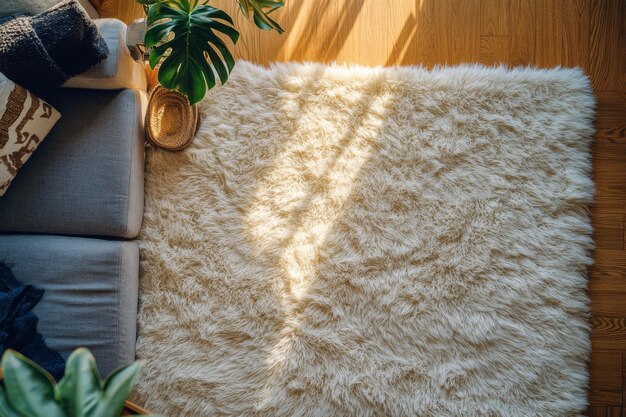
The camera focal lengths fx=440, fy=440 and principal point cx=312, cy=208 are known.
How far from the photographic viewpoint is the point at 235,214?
1.75 metres

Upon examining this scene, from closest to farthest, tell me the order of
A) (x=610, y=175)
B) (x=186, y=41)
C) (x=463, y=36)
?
(x=186, y=41) → (x=610, y=175) → (x=463, y=36)

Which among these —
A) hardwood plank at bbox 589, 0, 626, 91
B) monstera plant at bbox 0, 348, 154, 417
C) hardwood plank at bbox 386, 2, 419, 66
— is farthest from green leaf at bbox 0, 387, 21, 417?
hardwood plank at bbox 589, 0, 626, 91

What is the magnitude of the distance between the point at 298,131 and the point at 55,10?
2.99 feet

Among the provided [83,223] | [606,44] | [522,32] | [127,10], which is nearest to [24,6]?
[127,10]

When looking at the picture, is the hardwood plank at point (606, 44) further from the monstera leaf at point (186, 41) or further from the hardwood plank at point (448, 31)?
the monstera leaf at point (186, 41)

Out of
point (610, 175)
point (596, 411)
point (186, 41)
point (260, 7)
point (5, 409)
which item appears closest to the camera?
point (5, 409)

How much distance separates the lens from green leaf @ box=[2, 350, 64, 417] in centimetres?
69

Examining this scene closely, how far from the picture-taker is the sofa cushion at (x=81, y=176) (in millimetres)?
1550

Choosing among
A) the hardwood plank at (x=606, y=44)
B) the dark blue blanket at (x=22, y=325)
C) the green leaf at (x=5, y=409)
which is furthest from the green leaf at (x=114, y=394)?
the hardwood plank at (x=606, y=44)

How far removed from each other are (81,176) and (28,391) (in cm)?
102

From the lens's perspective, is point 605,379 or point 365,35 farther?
point 365,35

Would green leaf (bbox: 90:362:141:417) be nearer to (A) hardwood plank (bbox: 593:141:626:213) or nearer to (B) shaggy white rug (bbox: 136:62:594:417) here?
(B) shaggy white rug (bbox: 136:62:594:417)

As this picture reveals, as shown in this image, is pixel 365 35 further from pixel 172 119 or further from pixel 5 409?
pixel 5 409

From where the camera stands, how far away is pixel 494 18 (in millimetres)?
1908
